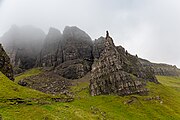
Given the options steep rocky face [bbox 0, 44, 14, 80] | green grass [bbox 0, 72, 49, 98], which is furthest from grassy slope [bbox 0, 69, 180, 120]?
steep rocky face [bbox 0, 44, 14, 80]

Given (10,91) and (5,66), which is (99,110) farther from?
(5,66)

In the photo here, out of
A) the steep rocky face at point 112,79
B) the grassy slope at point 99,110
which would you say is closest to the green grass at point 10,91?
the grassy slope at point 99,110

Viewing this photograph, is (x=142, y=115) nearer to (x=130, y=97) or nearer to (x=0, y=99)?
(x=130, y=97)

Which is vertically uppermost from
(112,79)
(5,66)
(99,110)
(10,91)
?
(5,66)

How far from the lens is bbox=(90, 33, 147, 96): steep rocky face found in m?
161

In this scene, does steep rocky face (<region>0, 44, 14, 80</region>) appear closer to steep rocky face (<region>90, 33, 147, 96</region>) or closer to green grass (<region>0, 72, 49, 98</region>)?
green grass (<region>0, 72, 49, 98</region>)

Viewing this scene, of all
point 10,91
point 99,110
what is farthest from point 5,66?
point 99,110

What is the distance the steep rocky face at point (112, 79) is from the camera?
161 meters

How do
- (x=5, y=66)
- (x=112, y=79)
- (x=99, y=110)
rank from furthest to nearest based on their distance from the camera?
(x=112, y=79), (x=5, y=66), (x=99, y=110)

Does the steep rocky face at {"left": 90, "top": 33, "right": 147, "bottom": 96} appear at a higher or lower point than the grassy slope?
higher

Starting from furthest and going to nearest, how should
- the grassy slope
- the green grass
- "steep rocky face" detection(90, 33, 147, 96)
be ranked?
"steep rocky face" detection(90, 33, 147, 96) → the green grass → the grassy slope

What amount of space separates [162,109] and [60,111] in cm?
6364

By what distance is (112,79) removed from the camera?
16975 cm

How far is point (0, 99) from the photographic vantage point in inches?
3455
